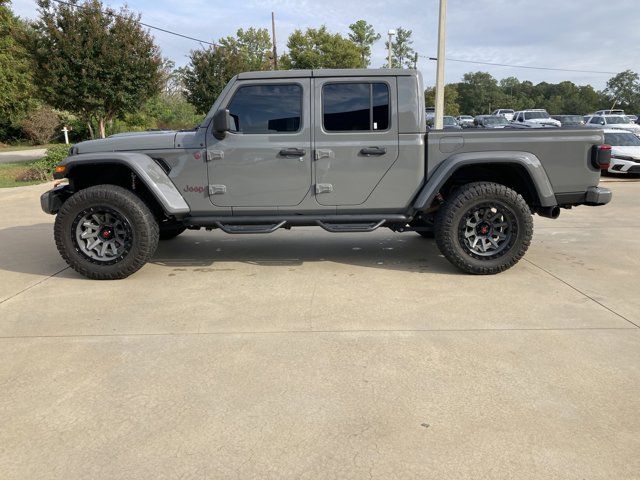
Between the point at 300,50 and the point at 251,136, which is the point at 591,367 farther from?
the point at 300,50

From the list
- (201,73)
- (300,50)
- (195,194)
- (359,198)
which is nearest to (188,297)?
(195,194)

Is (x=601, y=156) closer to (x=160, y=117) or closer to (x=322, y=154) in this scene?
(x=322, y=154)

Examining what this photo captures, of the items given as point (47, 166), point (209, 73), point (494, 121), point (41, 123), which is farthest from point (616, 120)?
point (41, 123)

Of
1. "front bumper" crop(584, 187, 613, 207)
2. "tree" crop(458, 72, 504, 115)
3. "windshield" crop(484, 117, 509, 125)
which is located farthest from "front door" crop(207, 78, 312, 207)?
"tree" crop(458, 72, 504, 115)

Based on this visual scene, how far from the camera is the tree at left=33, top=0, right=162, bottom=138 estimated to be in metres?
15.1

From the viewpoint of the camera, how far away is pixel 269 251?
6.52 m

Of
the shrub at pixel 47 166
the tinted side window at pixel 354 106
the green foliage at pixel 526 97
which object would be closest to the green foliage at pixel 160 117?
the shrub at pixel 47 166

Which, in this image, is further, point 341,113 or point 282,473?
point 341,113

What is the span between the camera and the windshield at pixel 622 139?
1469 cm

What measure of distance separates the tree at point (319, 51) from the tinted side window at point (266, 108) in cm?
3497

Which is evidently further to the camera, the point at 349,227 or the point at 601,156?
the point at 349,227

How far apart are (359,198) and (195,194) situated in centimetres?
169

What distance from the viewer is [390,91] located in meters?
5.23

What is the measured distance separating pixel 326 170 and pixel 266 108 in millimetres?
893
